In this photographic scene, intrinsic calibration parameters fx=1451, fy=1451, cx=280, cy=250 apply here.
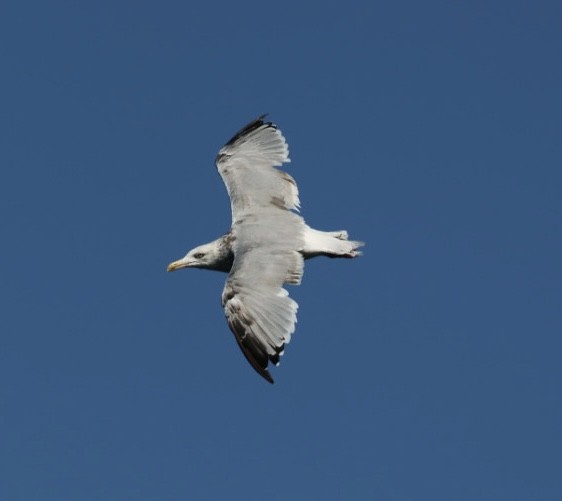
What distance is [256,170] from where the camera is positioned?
28281 mm

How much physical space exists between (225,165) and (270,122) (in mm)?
1459

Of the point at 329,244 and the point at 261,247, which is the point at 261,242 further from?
the point at 329,244

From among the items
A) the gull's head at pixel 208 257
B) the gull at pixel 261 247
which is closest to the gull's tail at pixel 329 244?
the gull at pixel 261 247

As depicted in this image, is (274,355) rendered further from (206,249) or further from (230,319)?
(206,249)

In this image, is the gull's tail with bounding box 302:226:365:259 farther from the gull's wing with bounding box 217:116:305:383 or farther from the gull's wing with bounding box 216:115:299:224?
the gull's wing with bounding box 216:115:299:224

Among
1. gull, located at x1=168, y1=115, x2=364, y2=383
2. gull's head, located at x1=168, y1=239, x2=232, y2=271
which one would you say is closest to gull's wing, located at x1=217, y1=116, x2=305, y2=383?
gull, located at x1=168, y1=115, x2=364, y2=383

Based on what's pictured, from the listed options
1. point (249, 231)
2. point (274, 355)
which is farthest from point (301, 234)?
point (274, 355)

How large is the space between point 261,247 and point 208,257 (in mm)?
1887

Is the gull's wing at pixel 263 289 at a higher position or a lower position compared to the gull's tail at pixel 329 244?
lower

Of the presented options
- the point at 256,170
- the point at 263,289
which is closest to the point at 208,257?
the point at 256,170

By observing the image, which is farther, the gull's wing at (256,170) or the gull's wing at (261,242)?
the gull's wing at (256,170)

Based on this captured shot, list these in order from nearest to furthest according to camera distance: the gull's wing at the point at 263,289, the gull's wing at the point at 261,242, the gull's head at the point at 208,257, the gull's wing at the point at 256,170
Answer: the gull's wing at the point at 263,289 → the gull's wing at the point at 261,242 → the gull's head at the point at 208,257 → the gull's wing at the point at 256,170

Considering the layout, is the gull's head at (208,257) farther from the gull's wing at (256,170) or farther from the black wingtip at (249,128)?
the black wingtip at (249,128)

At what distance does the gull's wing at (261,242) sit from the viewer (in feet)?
79.6
